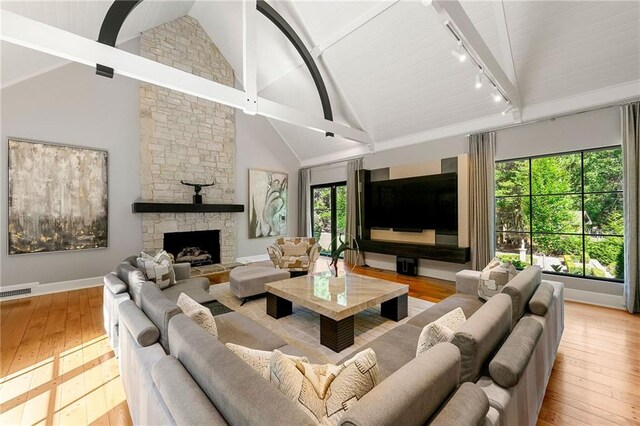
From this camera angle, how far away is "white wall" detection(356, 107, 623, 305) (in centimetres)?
372

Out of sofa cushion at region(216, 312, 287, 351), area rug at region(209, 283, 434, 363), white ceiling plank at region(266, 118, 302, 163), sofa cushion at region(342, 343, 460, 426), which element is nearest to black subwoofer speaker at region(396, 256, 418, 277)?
area rug at region(209, 283, 434, 363)

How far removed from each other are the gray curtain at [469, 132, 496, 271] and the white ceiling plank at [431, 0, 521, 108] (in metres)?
0.88

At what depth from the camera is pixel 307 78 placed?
5.93m

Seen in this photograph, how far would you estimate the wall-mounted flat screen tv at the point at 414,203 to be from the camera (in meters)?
5.13

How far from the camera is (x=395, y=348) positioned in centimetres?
181

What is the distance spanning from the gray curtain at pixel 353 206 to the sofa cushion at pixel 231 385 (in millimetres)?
5637

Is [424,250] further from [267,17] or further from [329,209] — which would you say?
[267,17]

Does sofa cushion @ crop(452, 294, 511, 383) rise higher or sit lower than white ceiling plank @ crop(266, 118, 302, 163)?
lower

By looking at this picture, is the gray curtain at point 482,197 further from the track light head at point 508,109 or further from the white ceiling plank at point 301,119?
the white ceiling plank at point 301,119

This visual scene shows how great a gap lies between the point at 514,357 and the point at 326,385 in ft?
3.12

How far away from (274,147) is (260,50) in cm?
250

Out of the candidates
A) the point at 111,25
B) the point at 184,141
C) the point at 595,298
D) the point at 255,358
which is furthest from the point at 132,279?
the point at 595,298

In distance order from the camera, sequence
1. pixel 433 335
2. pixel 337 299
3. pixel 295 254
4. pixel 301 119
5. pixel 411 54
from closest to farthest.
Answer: pixel 433 335
pixel 337 299
pixel 411 54
pixel 301 119
pixel 295 254

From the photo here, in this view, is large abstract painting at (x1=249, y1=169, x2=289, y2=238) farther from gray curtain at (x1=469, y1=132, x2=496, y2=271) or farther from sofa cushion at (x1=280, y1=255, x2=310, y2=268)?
gray curtain at (x1=469, y1=132, x2=496, y2=271)
